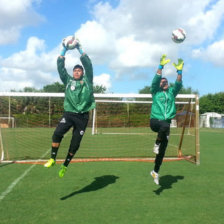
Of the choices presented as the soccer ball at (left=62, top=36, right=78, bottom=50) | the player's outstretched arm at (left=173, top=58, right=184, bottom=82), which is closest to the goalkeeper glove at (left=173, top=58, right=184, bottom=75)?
the player's outstretched arm at (left=173, top=58, right=184, bottom=82)

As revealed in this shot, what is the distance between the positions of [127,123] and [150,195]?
58.1 feet

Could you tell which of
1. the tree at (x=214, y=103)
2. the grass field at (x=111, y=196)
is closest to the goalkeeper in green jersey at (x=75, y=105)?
the grass field at (x=111, y=196)

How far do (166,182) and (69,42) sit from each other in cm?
377

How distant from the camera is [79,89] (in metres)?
5.80

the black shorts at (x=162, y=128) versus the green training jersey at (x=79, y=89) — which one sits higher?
the green training jersey at (x=79, y=89)

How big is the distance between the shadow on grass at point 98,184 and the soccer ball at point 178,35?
363 cm

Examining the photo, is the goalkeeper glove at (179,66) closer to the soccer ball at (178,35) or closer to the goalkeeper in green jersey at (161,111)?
the goalkeeper in green jersey at (161,111)

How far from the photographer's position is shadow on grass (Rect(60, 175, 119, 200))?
589 cm

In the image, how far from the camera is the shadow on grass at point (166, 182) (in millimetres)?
6061

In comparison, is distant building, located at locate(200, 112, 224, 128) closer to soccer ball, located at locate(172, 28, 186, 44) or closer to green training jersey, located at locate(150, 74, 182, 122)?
soccer ball, located at locate(172, 28, 186, 44)

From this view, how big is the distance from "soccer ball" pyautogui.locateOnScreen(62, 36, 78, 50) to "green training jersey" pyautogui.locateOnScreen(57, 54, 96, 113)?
0.28 m

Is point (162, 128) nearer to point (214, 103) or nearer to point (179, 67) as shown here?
point (179, 67)

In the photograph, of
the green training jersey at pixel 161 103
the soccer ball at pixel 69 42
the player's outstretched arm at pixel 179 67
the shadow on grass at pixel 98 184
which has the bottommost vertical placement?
the shadow on grass at pixel 98 184


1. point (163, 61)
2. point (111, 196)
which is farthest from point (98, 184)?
point (163, 61)
